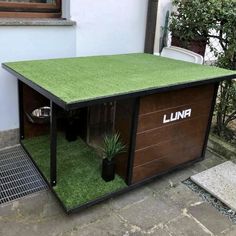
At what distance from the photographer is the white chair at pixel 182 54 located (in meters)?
3.28

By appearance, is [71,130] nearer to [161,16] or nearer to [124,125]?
[124,125]

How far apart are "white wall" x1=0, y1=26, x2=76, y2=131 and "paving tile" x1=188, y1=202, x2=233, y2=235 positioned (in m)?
2.09

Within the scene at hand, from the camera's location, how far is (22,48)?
2.97 metres

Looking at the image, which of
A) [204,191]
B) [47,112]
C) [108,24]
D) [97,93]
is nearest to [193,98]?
[204,191]

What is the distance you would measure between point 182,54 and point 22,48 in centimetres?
181

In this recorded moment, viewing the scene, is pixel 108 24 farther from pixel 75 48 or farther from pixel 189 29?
pixel 189 29

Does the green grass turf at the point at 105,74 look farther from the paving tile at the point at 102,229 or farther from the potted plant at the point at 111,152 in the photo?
the paving tile at the point at 102,229

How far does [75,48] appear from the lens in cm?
328

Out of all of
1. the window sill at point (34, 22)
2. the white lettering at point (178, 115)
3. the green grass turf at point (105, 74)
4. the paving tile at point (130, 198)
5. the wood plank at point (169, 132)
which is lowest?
the paving tile at point (130, 198)

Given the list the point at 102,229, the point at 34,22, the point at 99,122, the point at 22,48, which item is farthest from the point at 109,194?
the point at 34,22

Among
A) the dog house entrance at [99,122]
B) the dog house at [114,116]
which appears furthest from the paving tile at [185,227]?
the dog house entrance at [99,122]

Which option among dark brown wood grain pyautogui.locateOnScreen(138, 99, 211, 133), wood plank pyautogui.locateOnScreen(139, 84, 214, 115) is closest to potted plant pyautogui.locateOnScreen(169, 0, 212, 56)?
wood plank pyautogui.locateOnScreen(139, 84, 214, 115)

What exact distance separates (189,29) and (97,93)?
1918 mm

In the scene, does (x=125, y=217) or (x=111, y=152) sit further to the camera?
(x=111, y=152)
